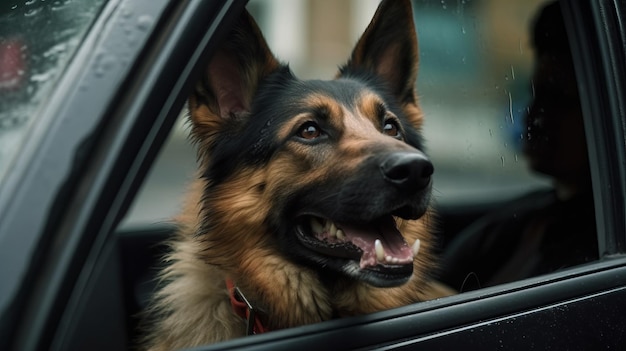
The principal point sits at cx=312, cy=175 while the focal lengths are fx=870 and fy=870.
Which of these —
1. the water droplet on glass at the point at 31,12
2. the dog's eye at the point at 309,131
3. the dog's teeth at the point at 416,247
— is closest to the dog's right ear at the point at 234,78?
the dog's eye at the point at 309,131

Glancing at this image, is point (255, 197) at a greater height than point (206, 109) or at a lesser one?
lesser

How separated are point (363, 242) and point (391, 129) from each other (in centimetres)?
52

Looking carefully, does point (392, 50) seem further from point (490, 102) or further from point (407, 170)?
point (407, 170)

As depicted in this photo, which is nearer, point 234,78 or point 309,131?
point 234,78

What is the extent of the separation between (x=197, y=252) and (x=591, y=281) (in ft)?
3.12

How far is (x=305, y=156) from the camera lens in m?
2.31

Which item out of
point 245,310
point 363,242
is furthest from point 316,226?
point 245,310

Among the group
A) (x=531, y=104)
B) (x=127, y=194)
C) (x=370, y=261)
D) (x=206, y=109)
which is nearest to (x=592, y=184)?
(x=531, y=104)

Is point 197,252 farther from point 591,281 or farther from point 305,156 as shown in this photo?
point 591,281

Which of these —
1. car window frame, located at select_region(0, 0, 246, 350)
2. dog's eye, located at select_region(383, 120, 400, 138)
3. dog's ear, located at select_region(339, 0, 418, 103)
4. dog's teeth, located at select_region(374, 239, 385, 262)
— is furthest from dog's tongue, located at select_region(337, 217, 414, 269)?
car window frame, located at select_region(0, 0, 246, 350)

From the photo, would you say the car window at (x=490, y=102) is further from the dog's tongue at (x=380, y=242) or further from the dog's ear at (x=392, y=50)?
the dog's tongue at (x=380, y=242)

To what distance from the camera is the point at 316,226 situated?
7.13 ft

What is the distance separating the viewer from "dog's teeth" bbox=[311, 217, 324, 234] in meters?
2.15

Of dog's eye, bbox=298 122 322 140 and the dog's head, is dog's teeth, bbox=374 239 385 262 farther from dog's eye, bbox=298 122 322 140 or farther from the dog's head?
dog's eye, bbox=298 122 322 140
